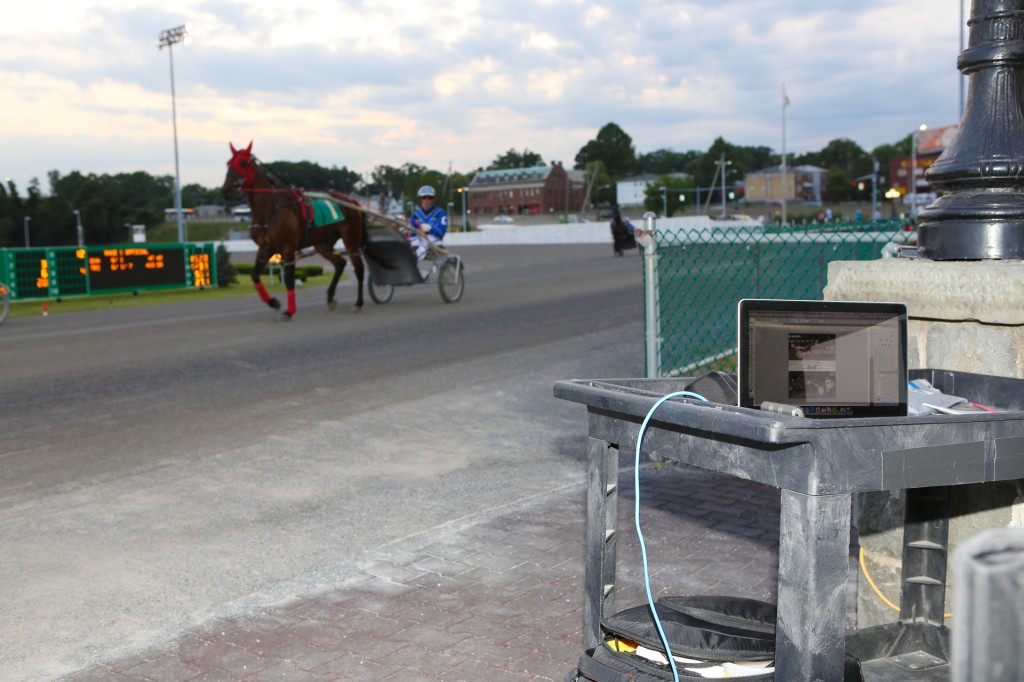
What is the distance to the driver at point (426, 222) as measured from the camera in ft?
62.2

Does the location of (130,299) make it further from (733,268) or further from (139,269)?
(733,268)

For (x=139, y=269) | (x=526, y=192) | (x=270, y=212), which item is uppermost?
(x=526, y=192)

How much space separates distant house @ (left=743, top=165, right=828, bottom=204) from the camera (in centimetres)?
16950

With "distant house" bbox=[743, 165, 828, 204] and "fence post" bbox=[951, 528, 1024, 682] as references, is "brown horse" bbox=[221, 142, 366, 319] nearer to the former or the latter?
"fence post" bbox=[951, 528, 1024, 682]

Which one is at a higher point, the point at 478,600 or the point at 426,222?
the point at 426,222

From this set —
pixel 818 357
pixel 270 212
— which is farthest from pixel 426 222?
pixel 818 357

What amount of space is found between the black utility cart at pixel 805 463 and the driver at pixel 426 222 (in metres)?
16.2

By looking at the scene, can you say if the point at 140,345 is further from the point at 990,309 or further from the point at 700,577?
the point at 990,309

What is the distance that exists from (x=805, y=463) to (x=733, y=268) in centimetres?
783

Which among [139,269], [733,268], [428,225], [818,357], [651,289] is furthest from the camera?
[139,269]

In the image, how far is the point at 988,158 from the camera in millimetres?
3512

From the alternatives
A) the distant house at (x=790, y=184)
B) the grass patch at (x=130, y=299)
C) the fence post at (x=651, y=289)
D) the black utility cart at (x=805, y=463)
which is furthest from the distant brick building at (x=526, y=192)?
the black utility cart at (x=805, y=463)

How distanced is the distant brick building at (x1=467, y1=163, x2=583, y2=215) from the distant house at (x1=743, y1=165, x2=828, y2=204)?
31219 mm

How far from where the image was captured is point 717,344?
421 inches
